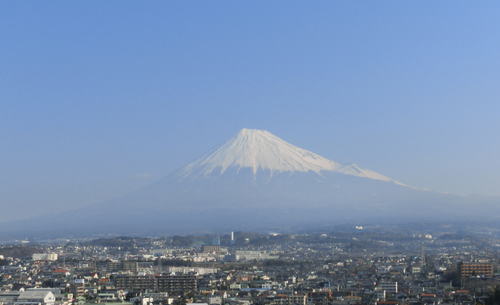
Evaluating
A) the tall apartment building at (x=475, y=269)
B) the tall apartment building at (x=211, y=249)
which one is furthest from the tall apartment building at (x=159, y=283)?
the tall apartment building at (x=211, y=249)

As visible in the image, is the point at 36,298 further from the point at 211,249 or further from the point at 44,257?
the point at 211,249

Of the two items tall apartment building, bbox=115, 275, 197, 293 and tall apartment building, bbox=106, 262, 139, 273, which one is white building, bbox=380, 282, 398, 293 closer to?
tall apartment building, bbox=115, 275, 197, 293

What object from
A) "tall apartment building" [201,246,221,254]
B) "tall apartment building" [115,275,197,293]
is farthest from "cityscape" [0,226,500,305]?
"tall apartment building" [201,246,221,254]

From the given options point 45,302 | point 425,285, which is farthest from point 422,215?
point 45,302

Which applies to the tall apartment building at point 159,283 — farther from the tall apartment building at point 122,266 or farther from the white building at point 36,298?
the tall apartment building at point 122,266

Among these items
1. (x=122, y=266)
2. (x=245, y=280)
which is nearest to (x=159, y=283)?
(x=245, y=280)

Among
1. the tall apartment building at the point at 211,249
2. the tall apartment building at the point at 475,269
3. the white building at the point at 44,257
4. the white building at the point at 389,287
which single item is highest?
the tall apartment building at the point at 211,249
